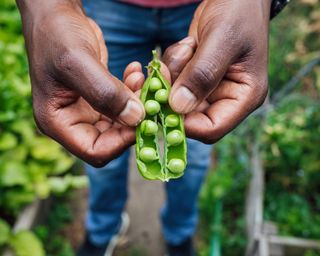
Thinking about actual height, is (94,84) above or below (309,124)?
above

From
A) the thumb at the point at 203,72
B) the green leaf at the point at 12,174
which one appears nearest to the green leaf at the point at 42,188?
the green leaf at the point at 12,174

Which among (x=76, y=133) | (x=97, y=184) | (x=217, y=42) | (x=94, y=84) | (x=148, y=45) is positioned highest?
(x=217, y=42)

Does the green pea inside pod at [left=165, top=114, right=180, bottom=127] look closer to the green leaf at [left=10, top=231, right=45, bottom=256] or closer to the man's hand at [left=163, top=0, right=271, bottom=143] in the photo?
the man's hand at [left=163, top=0, right=271, bottom=143]

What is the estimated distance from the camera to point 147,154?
59.0 inches

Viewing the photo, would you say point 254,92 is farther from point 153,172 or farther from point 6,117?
point 6,117

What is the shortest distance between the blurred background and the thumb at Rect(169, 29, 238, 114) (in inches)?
Answer: 57.5

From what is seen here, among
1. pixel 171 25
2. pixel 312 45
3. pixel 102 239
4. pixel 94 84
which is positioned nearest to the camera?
pixel 94 84

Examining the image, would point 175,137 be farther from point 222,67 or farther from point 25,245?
point 25,245

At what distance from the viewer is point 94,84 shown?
4.50ft

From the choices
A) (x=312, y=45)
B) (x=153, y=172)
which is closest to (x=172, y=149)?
(x=153, y=172)

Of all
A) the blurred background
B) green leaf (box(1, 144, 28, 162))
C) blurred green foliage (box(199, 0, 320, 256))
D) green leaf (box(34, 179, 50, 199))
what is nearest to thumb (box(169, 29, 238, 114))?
the blurred background

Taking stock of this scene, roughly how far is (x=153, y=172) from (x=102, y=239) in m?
1.59

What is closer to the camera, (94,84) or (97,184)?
(94,84)

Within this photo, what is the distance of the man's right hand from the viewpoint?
4.56 ft
